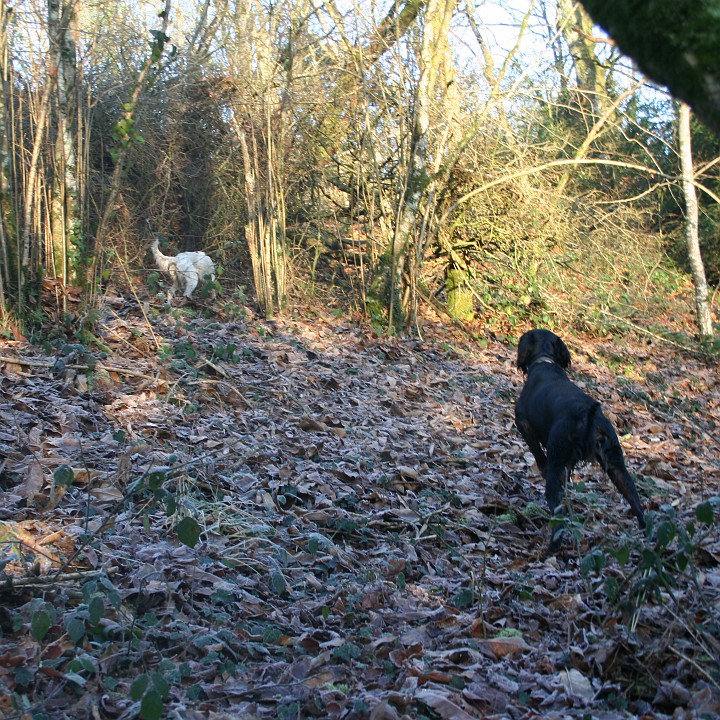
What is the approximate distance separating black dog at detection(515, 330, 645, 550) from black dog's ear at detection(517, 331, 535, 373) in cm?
26

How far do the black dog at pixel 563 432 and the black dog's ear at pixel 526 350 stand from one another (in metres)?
0.26

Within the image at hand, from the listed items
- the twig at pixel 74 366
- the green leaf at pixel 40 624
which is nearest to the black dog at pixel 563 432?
the green leaf at pixel 40 624

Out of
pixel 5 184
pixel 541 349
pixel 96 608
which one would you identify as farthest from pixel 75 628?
pixel 5 184

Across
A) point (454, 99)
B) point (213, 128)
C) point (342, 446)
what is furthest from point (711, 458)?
point (213, 128)

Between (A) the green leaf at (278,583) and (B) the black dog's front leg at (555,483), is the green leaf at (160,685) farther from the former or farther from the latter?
(B) the black dog's front leg at (555,483)

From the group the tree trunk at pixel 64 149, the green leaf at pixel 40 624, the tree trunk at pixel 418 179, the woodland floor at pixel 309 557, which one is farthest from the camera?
the tree trunk at pixel 418 179

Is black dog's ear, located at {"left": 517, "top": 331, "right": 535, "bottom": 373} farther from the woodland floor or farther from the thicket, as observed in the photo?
the thicket

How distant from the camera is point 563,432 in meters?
5.30

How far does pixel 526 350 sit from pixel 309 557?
3.05 meters

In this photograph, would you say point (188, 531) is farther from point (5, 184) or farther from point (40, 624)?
point (5, 184)

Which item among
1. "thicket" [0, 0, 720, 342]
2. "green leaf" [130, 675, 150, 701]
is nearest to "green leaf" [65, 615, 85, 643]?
"green leaf" [130, 675, 150, 701]

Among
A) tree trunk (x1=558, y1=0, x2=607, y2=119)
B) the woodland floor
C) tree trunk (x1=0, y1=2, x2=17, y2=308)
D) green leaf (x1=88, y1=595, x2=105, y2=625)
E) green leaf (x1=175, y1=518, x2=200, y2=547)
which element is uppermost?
tree trunk (x1=558, y1=0, x2=607, y2=119)

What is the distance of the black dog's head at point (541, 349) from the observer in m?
6.59

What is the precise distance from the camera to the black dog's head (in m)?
6.59
